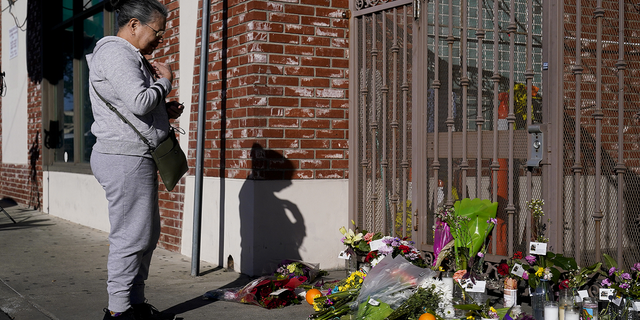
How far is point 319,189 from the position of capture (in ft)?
18.4

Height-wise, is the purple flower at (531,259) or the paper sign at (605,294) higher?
the purple flower at (531,259)

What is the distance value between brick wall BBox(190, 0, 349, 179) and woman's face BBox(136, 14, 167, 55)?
1674 millimetres

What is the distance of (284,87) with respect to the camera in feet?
18.1

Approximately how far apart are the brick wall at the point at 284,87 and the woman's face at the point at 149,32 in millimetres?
1674

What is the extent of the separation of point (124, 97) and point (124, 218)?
2.20ft

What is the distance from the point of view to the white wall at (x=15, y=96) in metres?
11.6

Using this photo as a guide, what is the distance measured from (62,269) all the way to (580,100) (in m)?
4.52

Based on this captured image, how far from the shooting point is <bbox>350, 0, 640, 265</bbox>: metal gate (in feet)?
12.6

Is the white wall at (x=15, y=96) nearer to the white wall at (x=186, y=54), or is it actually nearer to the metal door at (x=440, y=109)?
the white wall at (x=186, y=54)

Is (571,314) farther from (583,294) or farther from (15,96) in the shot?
(15,96)

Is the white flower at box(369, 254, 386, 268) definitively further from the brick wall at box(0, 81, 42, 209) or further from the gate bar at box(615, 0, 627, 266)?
the brick wall at box(0, 81, 42, 209)

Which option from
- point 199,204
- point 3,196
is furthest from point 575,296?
point 3,196

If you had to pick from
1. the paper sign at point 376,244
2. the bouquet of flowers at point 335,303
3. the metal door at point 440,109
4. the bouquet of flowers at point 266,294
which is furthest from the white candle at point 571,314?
the bouquet of flowers at point 266,294

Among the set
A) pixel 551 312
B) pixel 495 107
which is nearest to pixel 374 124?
pixel 495 107
